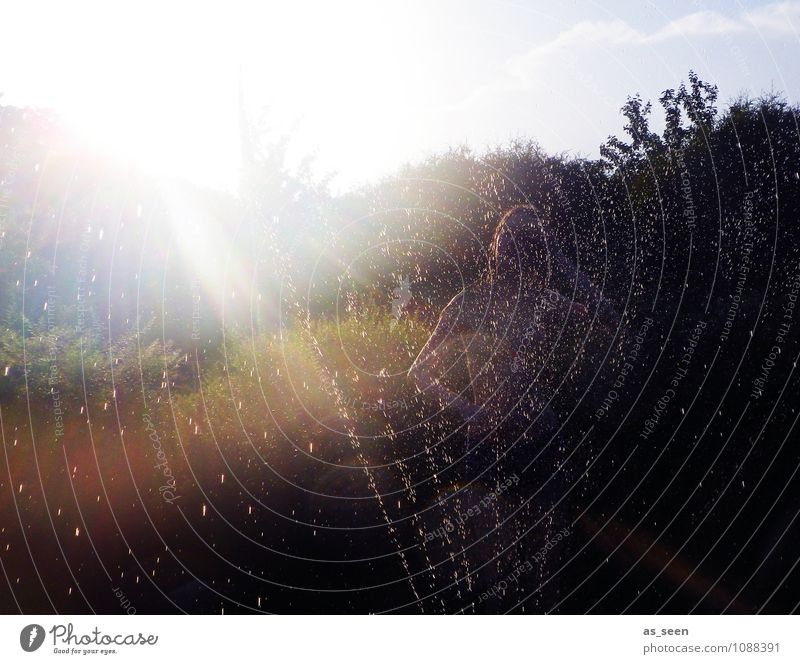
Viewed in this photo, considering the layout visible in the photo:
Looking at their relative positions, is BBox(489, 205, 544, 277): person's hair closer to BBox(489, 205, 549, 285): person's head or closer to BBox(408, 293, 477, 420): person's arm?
BBox(489, 205, 549, 285): person's head

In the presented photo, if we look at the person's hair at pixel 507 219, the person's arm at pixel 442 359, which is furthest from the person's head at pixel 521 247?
the person's arm at pixel 442 359

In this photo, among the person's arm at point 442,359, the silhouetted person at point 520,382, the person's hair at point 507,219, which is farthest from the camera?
the person's hair at point 507,219

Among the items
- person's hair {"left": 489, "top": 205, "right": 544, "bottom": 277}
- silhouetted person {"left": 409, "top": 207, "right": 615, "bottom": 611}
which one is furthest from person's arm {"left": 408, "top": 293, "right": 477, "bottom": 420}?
person's hair {"left": 489, "top": 205, "right": 544, "bottom": 277}

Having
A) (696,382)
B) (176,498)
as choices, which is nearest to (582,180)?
(696,382)

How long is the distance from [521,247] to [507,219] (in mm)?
301

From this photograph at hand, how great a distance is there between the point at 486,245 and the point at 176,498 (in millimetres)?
2347

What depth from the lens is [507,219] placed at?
13.1ft

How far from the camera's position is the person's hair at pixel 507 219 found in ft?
12.8

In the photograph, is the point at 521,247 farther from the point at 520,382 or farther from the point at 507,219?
the point at 520,382

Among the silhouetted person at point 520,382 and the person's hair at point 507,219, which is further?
the person's hair at point 507,219

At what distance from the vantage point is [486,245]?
433 cm

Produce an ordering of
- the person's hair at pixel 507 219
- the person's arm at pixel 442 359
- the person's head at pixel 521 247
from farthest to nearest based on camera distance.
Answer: the person's hair at pixel 507 219 → the person's arm at pixel 442 359 → the person's head at pixel 521 247

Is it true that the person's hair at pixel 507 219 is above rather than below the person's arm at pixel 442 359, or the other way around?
above

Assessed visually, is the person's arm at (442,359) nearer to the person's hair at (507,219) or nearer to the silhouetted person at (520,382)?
the silhouetted person at (520,382)
